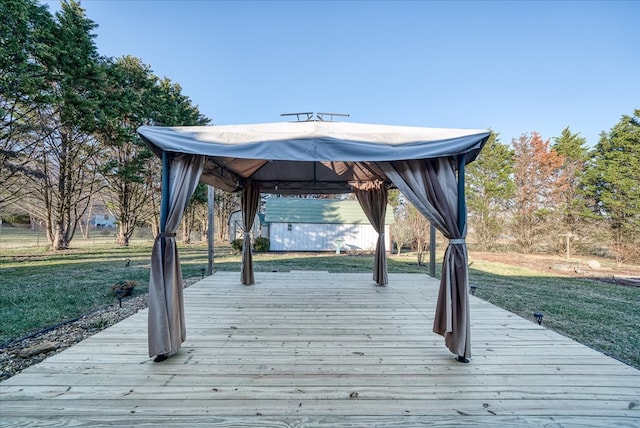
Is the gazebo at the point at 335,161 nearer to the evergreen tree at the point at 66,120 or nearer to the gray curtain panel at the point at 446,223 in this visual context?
the gray curtain panel at the point at 446,223

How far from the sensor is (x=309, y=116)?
13.4 ft

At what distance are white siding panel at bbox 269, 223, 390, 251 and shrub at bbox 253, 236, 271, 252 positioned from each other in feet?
0.94

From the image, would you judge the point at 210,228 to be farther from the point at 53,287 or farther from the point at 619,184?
the point at 619,184

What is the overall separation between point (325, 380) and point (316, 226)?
12428mm

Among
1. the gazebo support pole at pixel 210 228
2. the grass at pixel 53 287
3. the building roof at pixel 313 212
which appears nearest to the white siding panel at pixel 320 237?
the building roof at pixel 313 212

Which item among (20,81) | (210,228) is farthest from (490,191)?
(20,81)

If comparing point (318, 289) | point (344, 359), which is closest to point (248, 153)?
point (344, 359)

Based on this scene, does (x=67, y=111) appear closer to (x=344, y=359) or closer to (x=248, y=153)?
(x=248, y=153)

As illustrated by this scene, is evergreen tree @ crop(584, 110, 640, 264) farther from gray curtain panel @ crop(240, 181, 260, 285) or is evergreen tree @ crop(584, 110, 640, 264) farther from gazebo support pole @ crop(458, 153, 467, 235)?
gray curtain panel @ crop(240, 181, 260, 285)

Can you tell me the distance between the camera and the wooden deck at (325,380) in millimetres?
1728

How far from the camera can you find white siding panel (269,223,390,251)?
47.0 ft

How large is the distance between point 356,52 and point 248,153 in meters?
9.10

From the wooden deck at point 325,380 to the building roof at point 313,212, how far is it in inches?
429

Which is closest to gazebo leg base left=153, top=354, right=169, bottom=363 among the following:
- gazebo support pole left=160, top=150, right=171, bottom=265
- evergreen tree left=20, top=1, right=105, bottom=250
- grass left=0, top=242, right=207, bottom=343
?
gazebo support pole left=160, top=150, right=171, bottom=265
